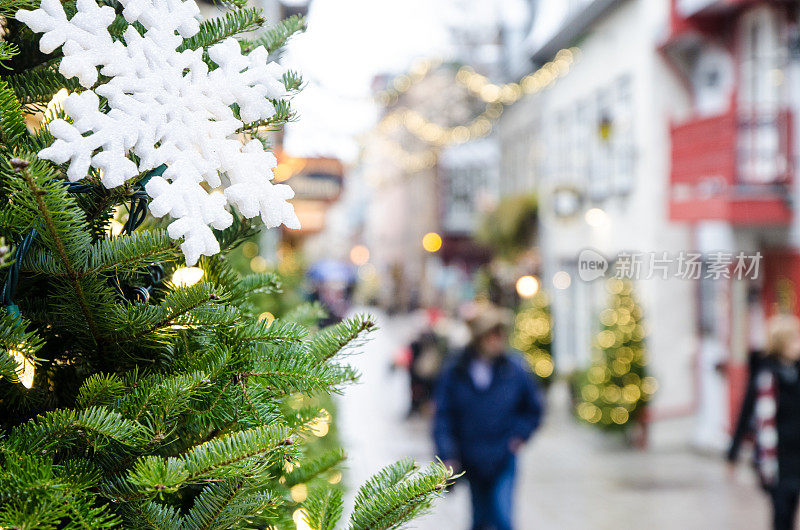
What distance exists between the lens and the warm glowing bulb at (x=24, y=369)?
878 millimetres

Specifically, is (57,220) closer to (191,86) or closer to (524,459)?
(191,86)

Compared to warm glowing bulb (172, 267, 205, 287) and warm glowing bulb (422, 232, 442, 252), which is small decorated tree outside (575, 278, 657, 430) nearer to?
warm glowing bulb (172, 267, 205, 287)

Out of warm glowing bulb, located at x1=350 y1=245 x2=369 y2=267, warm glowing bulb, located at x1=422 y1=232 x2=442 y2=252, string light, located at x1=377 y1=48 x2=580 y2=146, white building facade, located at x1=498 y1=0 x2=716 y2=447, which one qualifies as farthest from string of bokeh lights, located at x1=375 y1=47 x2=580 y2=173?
warm glowing bulb, located at x1=350 y1=245 x2=369 y2=267

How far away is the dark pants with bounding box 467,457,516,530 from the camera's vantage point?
4.32 metres

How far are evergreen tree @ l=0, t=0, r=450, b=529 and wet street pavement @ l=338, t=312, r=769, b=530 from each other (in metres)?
3.69

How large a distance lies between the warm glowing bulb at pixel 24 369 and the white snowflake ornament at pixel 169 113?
0.21 meters

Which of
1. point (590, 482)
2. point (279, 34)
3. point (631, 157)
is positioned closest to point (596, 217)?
point (631, 157)

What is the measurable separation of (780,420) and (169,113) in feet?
14.2

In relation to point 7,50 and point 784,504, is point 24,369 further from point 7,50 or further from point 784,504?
point 784,504

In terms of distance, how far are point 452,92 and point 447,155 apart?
11154 millimetres

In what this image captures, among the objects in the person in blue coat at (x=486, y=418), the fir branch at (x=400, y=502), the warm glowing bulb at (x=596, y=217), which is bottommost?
the person in blue coat at (x=486, y=418)

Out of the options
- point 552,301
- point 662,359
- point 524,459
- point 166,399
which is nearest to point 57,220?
point 166,399

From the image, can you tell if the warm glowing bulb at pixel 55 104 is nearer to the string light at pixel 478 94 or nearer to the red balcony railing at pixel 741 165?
the red balcony railing at pixel 741 165

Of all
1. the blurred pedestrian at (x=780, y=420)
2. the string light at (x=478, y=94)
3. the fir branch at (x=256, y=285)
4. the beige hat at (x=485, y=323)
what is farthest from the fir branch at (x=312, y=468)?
the string light at (x=478, y=94)
